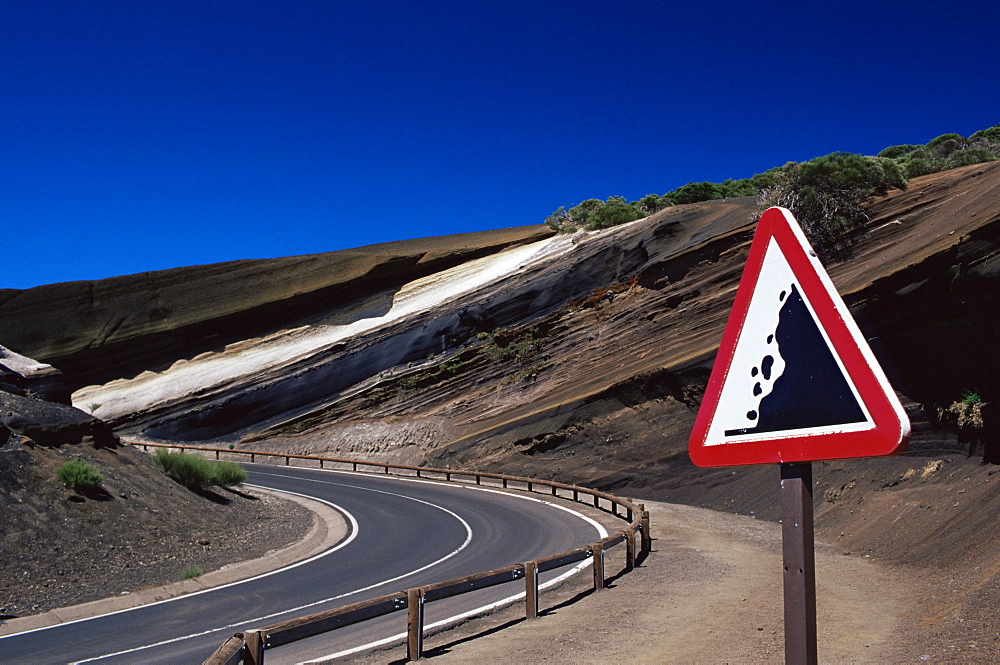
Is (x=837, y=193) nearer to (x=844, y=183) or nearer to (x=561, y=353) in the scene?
(x=844, y=183)

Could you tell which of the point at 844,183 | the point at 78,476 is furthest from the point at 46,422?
the point at 844,183

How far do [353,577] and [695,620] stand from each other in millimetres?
6916

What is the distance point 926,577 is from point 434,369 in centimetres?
3393

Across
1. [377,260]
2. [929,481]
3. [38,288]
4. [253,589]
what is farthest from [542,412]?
[38,288]

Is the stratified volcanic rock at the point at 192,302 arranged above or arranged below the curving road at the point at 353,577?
above

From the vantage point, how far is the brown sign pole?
7.57ft

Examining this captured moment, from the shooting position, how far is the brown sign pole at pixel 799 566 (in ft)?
7.57

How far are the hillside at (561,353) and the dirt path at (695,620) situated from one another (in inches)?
38.5

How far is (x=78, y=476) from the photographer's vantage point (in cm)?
1500

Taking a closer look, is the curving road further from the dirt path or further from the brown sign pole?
the brown sign pole

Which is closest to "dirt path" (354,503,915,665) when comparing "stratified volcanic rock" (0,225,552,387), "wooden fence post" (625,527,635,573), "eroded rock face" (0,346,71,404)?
"wooden fence post" (625,527,635,573)

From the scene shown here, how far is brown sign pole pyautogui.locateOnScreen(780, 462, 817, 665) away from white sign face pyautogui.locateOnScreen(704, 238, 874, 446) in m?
0.18

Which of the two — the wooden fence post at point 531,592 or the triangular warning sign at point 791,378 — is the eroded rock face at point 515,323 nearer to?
the wooden fence post at point 531,592

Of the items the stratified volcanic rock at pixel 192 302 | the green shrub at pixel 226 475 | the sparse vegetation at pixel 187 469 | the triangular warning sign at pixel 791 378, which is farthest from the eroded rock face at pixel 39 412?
the stratified volcanic rock at pixel 192 302
